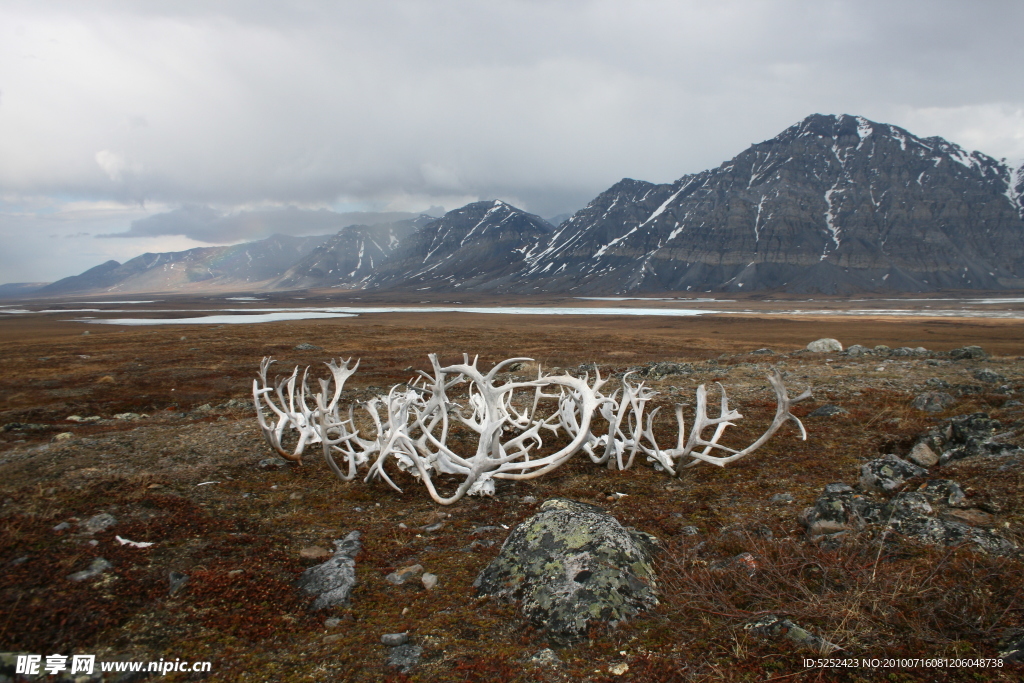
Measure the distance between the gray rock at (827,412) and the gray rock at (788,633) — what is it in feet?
26.9

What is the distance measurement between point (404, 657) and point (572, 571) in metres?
1.45

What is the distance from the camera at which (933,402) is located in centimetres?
1047

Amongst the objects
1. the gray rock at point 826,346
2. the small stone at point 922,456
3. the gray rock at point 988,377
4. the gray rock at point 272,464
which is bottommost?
the gray rock at point 826,346

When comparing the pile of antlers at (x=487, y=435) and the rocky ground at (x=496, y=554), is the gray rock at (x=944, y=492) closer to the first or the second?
the rocky ground at (x=496, y=554)

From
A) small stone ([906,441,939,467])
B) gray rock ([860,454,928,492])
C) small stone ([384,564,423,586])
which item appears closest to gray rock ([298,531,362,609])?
small stone ([384,564,423,586])

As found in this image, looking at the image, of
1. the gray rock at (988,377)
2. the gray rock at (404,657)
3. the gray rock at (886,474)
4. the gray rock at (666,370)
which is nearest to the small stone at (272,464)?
the gray rock at (404,657)

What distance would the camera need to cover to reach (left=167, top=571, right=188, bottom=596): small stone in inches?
167

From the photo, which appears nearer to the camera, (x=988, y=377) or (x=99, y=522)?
(x=99, y=522)

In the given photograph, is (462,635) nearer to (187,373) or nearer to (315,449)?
(315,449)

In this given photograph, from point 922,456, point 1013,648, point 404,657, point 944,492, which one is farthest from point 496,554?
point 922,456

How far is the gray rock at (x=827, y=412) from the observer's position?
34.0 feet

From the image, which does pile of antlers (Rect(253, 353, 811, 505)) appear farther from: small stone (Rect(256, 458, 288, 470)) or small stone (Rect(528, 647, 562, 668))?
small stone (Rect(528, 647, 562, 668))

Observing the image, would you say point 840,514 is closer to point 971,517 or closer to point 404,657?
point 971,517

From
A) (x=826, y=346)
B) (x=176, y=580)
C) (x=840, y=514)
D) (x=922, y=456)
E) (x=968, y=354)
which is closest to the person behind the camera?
(x=176, y=580)
